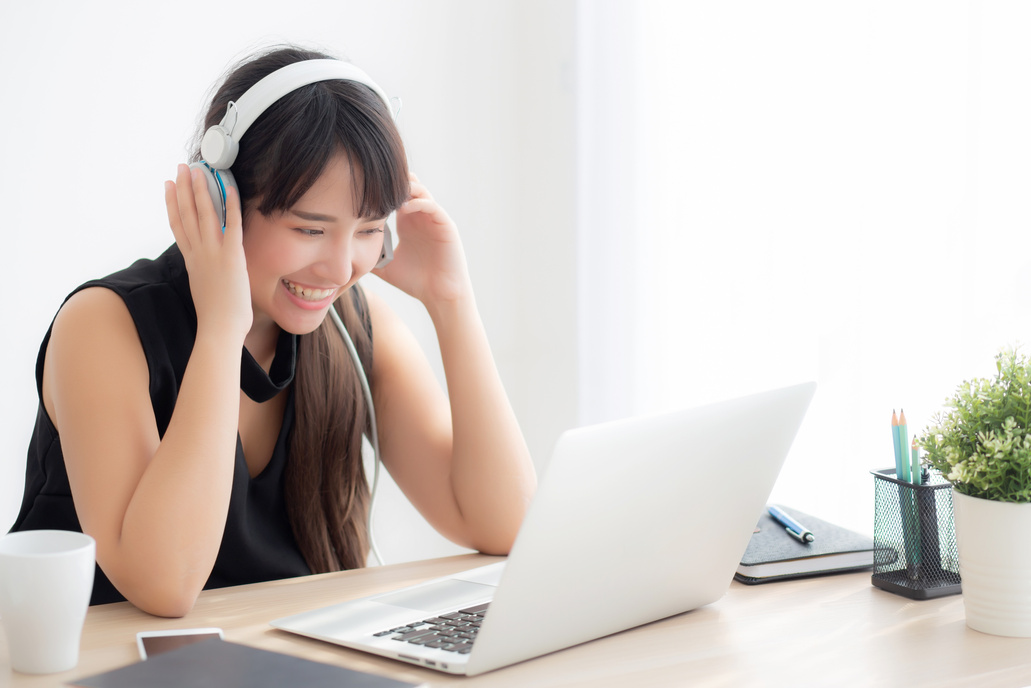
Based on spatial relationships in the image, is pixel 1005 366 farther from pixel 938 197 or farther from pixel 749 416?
pixel 938 197

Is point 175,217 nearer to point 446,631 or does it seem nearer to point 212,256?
point 212,256

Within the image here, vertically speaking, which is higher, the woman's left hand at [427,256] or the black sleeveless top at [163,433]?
the woman's left hand at [427,256]

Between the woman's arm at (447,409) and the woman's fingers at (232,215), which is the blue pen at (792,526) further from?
the woman's fingers at (232,215)

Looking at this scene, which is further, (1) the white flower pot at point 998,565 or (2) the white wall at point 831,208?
(2) the white wall at point 831,208

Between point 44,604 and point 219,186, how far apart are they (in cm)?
51

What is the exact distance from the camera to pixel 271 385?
1192mm

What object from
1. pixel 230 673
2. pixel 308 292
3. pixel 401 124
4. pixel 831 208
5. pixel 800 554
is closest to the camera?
pixel 230 673

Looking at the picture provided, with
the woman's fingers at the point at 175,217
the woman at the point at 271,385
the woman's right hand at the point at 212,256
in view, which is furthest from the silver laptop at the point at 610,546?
the woman's fingers at the point at 175,217

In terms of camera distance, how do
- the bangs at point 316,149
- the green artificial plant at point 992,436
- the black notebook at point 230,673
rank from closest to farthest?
the black notebook at point 230,673 → the green artificial plant at point 992,436 → the bangs at point 316,149

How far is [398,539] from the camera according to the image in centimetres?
252

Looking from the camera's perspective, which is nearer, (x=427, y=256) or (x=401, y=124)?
(x=427, y=256)

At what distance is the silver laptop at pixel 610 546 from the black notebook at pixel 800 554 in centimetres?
12

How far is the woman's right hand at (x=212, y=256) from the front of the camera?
3.37ft

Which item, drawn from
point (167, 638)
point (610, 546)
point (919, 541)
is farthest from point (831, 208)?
point (167, 638)
